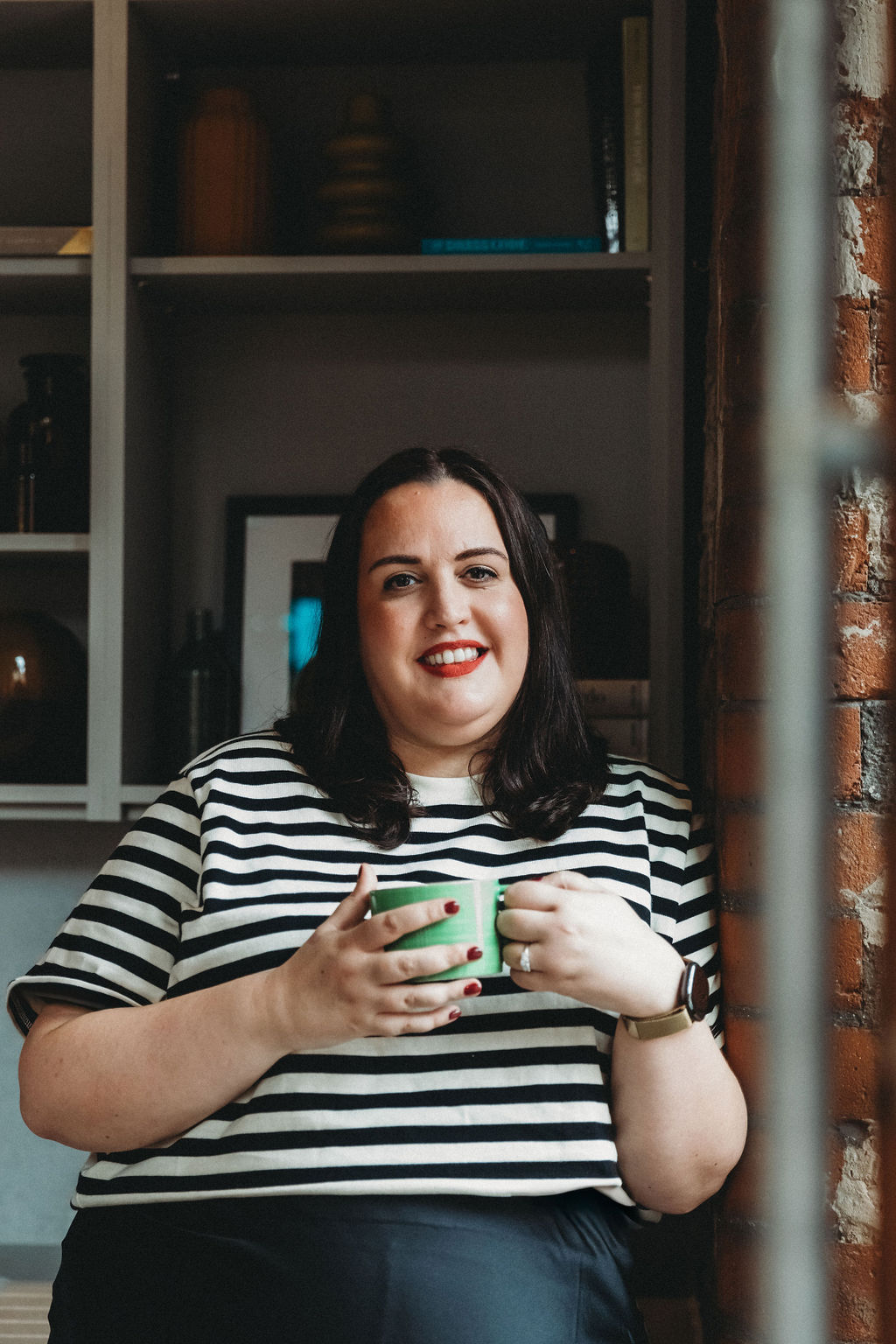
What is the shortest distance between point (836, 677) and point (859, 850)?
0.52 ft

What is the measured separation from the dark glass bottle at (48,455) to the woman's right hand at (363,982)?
106 centimetres

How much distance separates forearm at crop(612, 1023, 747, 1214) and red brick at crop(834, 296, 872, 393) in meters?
0.64

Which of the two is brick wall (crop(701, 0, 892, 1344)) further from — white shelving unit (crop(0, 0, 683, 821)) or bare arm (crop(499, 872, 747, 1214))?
white shelving unit (crop(0, 0, 683, 821))

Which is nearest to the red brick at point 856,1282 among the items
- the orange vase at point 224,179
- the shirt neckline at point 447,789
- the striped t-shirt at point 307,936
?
the striped t-shirt at point 307,936

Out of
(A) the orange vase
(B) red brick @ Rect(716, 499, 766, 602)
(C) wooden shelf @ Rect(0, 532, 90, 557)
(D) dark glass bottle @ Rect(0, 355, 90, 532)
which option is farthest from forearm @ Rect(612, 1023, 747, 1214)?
(A) the orange vase

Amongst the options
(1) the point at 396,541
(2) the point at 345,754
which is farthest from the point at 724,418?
(2) the point at 345,754

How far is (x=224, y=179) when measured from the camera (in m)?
1.85

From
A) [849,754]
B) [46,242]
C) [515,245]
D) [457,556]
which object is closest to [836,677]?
[849,754]

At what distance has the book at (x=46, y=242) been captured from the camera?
1824 mm

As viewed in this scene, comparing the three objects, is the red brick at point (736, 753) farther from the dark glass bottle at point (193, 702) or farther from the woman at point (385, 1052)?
the dark glass bottle at point (193, 702)

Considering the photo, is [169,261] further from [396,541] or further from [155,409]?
[396,541]

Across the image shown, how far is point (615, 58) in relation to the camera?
178 cm

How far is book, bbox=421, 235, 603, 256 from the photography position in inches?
70.4

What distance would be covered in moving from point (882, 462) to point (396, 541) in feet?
3.78
